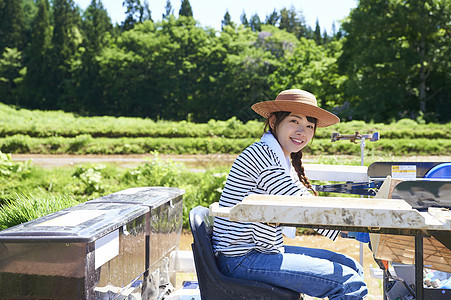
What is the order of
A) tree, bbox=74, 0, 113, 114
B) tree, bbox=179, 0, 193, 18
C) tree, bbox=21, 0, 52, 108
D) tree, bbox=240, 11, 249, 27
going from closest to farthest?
1. tree, bbox=74, 0, 113, 114
2. tree, bbox=21, 0, 52, 108
3. tree, bbox=179, 0, 193, 18
4. tree, bbox=240, 11, 249, 27

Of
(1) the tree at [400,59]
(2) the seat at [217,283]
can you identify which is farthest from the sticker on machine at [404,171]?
(1) the tree at [400,59]

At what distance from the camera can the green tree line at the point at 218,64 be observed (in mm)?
28766

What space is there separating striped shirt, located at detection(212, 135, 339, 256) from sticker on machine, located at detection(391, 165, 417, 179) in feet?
2.73

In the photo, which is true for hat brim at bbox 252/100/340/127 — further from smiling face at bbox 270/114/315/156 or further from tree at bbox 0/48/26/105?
tree at bbox 0/48/26/105

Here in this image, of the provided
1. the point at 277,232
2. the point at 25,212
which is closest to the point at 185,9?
the point at 25,212

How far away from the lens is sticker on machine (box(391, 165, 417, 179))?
2689 millimetres

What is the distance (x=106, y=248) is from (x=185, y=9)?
5462cm

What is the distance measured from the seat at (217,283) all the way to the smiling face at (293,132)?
2.05 feet

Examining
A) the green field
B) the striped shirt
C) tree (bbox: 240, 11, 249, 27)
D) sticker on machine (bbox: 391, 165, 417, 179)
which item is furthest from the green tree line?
the striped shirt

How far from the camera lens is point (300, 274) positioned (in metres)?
2.00

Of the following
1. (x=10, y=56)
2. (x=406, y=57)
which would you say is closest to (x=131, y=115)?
(x=10, y=56)

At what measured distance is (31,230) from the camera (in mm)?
1861

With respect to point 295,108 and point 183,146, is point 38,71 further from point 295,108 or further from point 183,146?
point 295,108

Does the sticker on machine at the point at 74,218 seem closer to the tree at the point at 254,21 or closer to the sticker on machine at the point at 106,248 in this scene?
the sticker on machine at the point at 106,248
